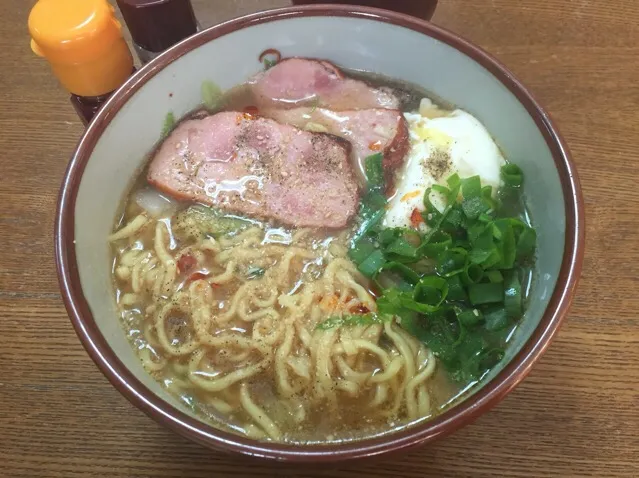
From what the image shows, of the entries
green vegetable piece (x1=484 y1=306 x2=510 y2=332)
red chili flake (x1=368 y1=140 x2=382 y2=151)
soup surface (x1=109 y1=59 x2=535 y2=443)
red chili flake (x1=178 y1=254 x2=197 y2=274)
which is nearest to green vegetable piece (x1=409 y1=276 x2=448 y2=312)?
soup surface (x1=109 y1=59 x2=535 y2=443)

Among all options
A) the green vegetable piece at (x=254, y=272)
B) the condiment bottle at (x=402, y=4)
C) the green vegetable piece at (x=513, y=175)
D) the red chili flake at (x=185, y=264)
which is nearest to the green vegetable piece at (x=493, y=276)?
the green vegetable piece at (x=513, y=175)

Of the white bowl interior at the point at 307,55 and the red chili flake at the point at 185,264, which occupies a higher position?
the white bowl interior at the point at 307,55

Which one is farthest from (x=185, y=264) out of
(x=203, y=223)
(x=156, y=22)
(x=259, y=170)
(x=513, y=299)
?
(x=513, y=299)

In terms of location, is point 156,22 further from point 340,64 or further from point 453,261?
point 453,261

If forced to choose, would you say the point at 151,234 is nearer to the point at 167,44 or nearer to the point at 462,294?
the point at 167,44

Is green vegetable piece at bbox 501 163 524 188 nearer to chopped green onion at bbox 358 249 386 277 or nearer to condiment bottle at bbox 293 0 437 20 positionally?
chopped green onion at bbox 358 249 386 277

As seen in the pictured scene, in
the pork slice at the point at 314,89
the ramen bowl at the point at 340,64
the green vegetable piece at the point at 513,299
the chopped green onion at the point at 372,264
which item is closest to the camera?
the ramen bowl at the point at 340,64

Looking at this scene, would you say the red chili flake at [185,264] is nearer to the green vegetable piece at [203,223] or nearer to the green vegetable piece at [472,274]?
the green vegetable piece at [203,223]
